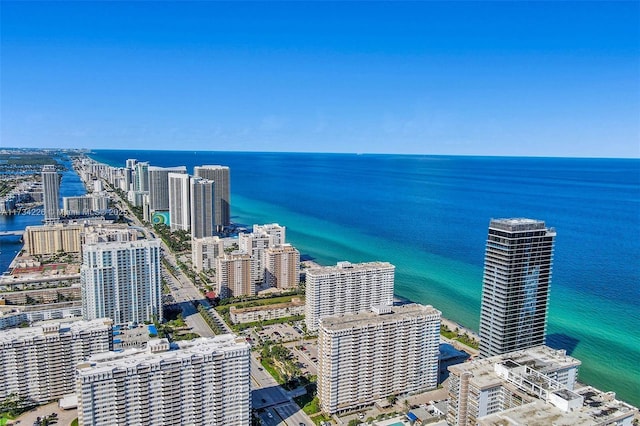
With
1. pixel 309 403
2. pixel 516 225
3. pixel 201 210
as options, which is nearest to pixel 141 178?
pixel 201 210

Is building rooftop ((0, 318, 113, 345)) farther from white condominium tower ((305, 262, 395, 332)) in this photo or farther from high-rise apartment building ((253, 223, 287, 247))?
high-rise apartment building ((253, 223, 287, 247))

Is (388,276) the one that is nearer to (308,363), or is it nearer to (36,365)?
(308,363)

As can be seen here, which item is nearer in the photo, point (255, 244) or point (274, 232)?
point (255, 244)

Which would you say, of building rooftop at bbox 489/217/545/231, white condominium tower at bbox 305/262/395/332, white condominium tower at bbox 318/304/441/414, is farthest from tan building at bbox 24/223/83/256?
building rooftop at bbox 489/217/545/231

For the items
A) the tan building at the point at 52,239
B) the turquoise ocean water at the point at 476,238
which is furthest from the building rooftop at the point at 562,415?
the tan building at the point at 52,239

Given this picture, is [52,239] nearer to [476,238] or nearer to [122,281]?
[122,281]

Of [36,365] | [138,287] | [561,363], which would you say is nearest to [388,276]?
[561,363]
